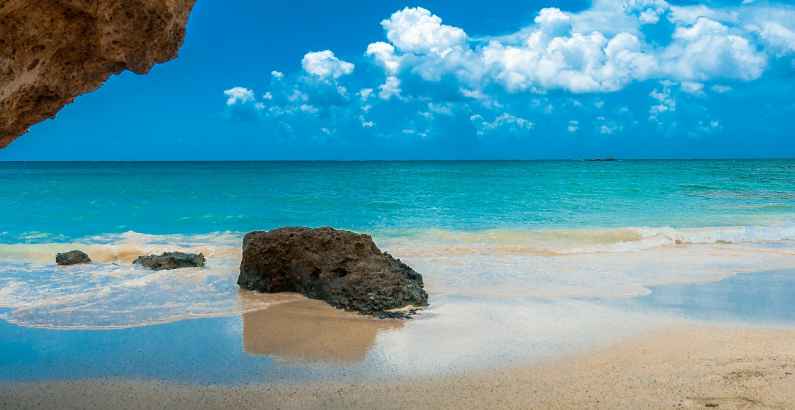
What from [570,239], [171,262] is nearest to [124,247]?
[171,262]

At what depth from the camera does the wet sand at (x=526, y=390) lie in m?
4.84

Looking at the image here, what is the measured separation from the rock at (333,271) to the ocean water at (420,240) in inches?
20.2

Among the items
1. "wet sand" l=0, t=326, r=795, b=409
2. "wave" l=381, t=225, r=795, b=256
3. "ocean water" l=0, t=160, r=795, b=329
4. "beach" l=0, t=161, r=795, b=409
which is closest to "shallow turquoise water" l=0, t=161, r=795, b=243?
"ocean water" l=0, t=160, r=795, b=329

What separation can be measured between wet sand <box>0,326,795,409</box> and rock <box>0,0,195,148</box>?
2149 mm

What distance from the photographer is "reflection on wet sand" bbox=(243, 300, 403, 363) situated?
6184 millimetres

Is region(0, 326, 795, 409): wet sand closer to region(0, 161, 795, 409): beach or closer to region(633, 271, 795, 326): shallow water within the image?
region(0, 161, 795, 409): beach

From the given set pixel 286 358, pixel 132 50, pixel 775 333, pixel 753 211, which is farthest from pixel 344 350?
pixel 753 211

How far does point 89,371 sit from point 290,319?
241 cm

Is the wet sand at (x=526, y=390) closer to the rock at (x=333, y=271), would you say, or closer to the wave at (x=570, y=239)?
the rock at (x=333, y=271)

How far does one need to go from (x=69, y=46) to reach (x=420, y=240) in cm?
1346

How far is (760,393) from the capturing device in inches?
194

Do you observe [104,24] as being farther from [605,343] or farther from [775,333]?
[775,333]

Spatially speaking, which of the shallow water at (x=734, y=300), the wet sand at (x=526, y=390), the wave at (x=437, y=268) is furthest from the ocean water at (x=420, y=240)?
the wet sand at (x=526, y=390)

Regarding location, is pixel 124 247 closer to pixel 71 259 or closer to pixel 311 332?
pixel 71 259
